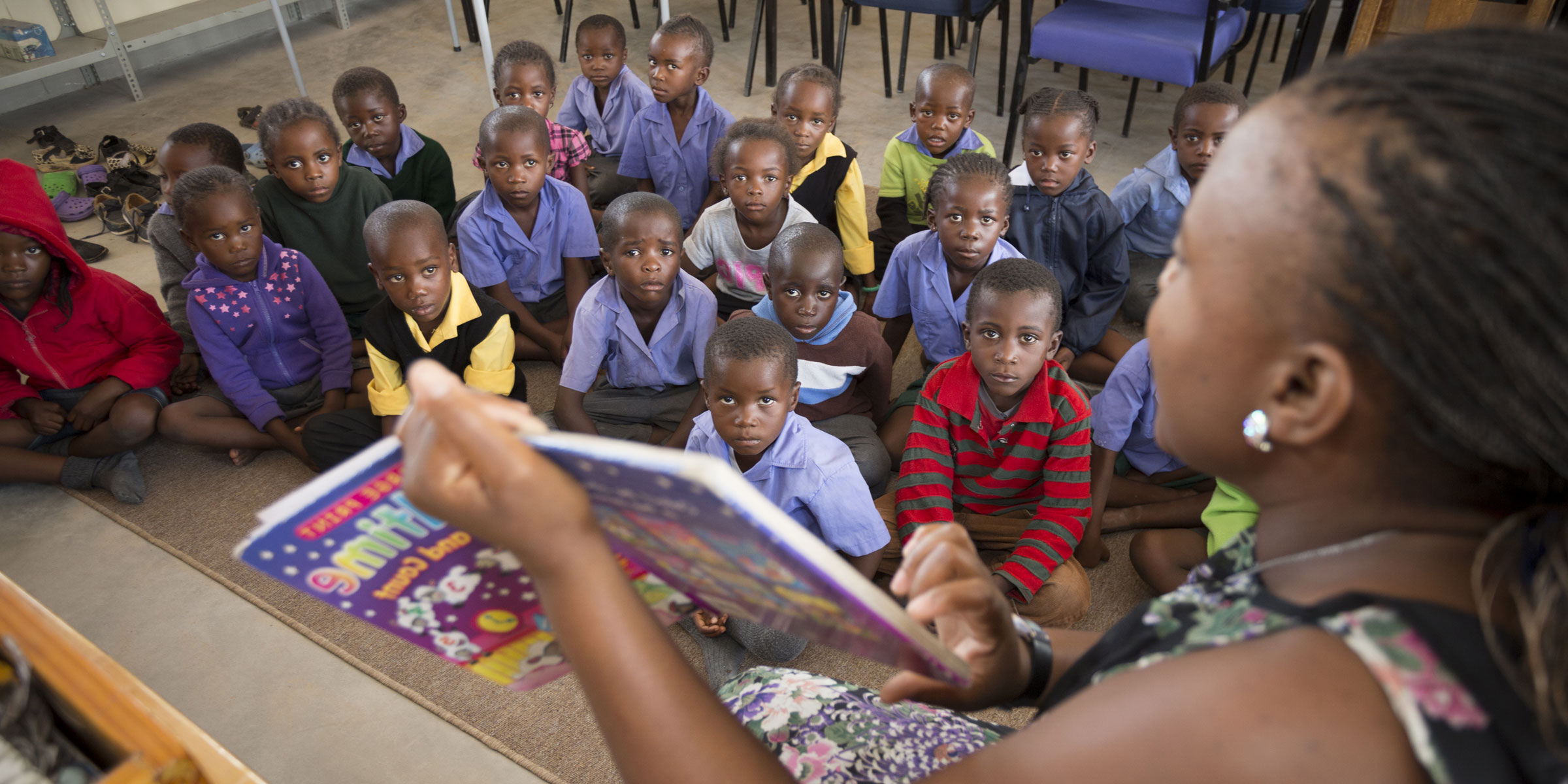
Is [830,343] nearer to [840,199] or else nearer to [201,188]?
[840,199]

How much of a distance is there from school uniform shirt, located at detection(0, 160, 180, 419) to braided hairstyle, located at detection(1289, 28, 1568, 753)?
2.75 meters

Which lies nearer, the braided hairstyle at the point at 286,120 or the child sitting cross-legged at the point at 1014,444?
the child sitting cross-legged at the point at 1014,444

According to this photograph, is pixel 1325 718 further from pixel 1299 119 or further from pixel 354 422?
pixel 354 422

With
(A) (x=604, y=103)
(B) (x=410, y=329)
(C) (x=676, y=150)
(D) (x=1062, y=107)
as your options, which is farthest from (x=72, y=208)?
(D) (x=1062, y=107)

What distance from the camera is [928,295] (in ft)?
8.07

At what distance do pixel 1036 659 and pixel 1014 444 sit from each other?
107 cm

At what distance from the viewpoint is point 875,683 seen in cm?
190

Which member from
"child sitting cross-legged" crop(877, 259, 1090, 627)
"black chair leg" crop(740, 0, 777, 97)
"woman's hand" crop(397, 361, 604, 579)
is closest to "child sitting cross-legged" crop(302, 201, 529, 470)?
"child sitting cross-legged" crop(877, 259, 1090, 627)

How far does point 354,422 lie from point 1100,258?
207cm

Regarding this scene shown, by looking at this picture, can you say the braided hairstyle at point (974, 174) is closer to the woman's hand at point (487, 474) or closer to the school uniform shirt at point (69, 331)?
the woman's hand at point (487, 474)

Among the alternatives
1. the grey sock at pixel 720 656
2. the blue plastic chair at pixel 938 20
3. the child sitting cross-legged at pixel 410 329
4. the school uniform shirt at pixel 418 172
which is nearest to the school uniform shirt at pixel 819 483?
the grey sock at pixel 720 656

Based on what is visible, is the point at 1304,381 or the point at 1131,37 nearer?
the point at 1304,381

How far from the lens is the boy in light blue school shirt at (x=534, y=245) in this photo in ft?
9.25

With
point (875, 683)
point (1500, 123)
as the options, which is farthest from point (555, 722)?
point (1500, 123)
